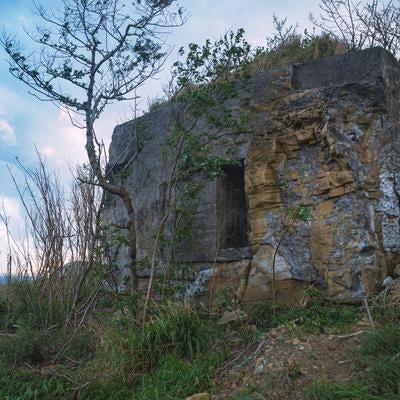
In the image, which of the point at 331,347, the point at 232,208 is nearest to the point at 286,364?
the point at 331,347

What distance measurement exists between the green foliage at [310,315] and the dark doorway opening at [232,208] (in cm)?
98

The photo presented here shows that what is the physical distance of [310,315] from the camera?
13.7 feet

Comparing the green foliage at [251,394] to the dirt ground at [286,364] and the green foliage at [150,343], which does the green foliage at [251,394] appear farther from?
the green foliage at [150,343]

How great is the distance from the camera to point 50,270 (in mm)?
6461

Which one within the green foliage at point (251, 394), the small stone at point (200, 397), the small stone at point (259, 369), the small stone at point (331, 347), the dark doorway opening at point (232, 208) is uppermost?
the dark doorway opening at point (232, 208)

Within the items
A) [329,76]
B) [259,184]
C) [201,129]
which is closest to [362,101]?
[329,76]

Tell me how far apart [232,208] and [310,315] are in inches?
67.8

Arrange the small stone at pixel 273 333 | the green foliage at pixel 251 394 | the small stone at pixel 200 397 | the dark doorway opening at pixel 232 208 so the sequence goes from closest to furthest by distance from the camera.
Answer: the green foliage at pixel 251 394 → the small stone at pixel 200 397 → the small stone at pixel 273 333 → the dark doorway opening at pixel 232 208

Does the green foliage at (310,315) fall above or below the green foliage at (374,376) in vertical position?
above

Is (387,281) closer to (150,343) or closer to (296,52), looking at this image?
(150,343)

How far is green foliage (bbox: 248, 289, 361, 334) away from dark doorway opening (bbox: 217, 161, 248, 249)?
977mm

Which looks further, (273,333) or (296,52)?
(296,52)

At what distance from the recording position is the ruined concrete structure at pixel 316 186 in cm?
444

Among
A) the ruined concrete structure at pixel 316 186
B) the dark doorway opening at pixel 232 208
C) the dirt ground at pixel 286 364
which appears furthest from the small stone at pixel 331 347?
the dark doorway opening at pixel 232 208
